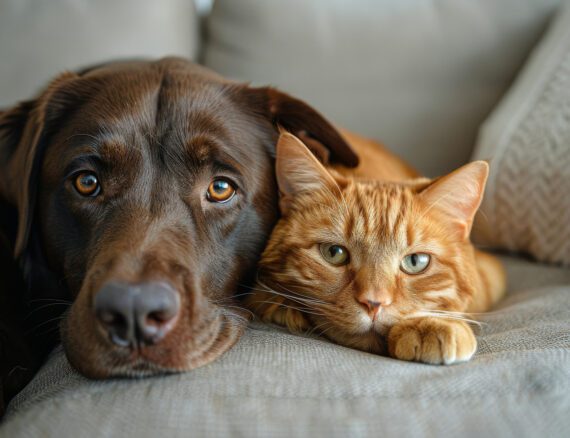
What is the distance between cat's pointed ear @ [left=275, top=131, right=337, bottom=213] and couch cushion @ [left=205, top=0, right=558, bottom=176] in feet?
2.76

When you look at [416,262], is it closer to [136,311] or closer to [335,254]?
[335,254]

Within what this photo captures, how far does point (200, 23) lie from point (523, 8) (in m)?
1.45

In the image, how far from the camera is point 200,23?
262 centimetres

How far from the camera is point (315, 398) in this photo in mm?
873

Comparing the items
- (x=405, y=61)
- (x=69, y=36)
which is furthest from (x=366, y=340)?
(x=69, y=36)

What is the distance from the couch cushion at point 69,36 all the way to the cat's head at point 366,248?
1.17m

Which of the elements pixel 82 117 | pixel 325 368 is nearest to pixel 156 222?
pixel 82 117

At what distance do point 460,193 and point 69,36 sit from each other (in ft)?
5.62

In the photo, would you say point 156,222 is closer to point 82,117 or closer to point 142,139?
point 142,139

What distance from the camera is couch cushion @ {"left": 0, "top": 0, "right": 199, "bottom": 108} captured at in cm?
216

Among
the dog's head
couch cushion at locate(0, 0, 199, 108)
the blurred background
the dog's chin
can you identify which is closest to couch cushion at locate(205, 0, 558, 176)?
the blurred background

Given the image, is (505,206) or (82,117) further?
(505,206)

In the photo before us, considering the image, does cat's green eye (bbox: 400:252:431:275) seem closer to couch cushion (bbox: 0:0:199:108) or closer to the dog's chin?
the dog's chin

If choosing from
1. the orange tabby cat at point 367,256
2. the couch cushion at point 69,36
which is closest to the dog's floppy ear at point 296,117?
the orange tabby cat at point 367,256
